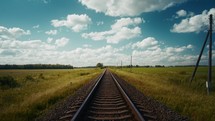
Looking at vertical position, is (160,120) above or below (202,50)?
below

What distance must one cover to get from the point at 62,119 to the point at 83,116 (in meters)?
0.62

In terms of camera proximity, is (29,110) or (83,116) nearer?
(83,116)

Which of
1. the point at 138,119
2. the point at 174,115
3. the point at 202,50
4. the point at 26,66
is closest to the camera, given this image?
the point at 138,119

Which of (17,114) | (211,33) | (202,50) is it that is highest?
(211,33)

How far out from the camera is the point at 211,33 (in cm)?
1408

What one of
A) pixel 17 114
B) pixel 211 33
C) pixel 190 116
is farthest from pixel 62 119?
pixel 211 33

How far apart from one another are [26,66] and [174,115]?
16122 centimetres

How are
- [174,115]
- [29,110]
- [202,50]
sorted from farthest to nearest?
[202,50] < [29,110] < [174,115]

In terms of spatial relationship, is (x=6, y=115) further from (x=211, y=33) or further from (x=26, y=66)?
(x=26, y=66)

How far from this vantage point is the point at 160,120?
5.60 metres

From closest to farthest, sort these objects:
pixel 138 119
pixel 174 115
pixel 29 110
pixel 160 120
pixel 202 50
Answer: pixel 138 119 < pixel 160 120 < pixel 174 115 < pixel 29 110 < pixel 202 50

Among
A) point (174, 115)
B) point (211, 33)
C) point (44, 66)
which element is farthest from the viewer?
point (44, 66)

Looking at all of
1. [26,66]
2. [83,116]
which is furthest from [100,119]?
[26,66]

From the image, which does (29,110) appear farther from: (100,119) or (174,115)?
(174,115)
